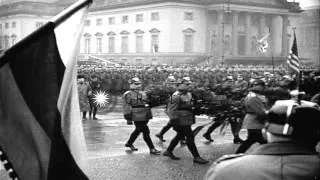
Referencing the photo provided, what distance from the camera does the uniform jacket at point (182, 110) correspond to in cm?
1037

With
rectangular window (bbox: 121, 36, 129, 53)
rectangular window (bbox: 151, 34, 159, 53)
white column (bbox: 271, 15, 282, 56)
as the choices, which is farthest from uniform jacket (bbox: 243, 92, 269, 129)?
white column (bbox: 271, 15, 282, 56)

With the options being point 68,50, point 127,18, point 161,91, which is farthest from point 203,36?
point 68,50

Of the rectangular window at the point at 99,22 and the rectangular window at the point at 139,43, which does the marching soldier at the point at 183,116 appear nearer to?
the rectangular window at the point at 139,43

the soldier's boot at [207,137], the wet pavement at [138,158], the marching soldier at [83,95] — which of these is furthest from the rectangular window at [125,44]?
the soldier's boot at [207,137]

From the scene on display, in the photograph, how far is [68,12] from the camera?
9.32 ft

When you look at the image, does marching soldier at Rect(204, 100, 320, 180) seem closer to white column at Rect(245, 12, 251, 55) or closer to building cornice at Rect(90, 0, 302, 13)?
building cornice at Rect(90, 0, 302, 13)

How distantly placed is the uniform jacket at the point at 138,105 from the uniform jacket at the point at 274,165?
8.75 m

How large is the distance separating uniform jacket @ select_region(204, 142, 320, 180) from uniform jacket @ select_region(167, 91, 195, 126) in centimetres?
782

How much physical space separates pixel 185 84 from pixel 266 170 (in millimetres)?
8258

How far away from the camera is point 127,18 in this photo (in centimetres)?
6362

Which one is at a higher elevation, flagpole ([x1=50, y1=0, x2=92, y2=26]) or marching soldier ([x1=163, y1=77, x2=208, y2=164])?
flagpole ([x1=50, y1=0, x2=92, y2=26])

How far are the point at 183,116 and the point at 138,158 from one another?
1198 millimetres

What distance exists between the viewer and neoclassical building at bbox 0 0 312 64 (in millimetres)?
58375

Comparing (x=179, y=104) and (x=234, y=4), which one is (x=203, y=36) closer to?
(x=234, y=4)
